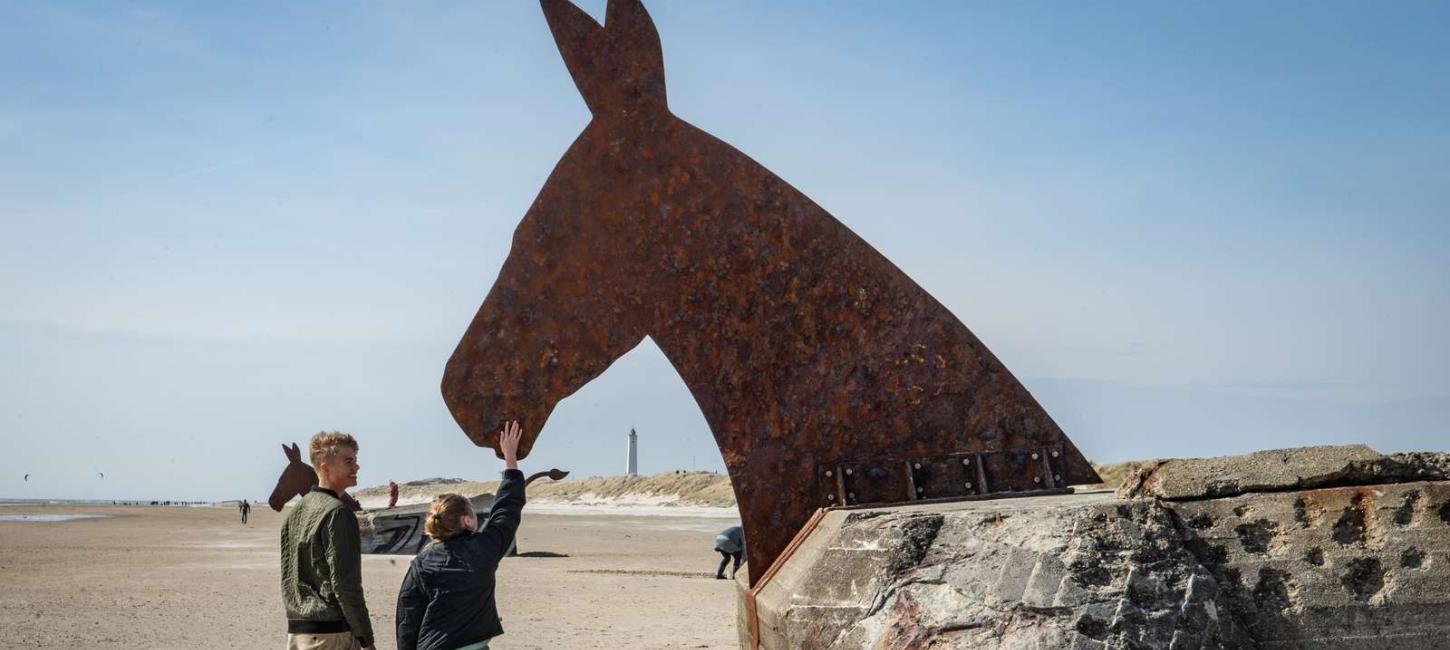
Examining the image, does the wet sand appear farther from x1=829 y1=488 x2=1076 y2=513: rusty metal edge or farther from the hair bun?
the hair bun

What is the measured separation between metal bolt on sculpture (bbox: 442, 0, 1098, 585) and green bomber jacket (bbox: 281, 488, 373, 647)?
0.70 m

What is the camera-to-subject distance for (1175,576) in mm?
3232

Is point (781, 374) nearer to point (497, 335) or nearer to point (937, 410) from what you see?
point (937, 410)

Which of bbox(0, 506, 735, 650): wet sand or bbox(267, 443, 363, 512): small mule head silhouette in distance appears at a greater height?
bbox(267, 443, 363, 512): small mule head silhouette in distance

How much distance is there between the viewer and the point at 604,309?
14.3 ft

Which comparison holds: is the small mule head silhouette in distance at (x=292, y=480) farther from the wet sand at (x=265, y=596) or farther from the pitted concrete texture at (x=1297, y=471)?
the pitted concrete texture at (x=1297, y=471)

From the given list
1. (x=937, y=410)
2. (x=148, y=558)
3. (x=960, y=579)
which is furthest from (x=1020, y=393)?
(x=148, y=558)

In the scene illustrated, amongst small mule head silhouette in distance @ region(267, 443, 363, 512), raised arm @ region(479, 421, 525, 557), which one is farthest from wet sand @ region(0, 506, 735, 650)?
raised arm @ region(479, 421, 525, 557)

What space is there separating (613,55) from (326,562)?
208 cm

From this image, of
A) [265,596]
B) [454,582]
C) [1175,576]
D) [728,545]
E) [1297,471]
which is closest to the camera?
[1175,576]

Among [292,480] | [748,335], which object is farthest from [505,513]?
[292,480]

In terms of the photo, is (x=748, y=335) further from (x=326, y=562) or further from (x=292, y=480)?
(x=292, y=480)

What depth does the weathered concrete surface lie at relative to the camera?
319 cm

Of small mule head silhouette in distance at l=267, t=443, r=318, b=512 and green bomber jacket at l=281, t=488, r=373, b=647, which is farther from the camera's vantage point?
small mule head silhouette in distance at l=267, t=443, r=318, b=512
